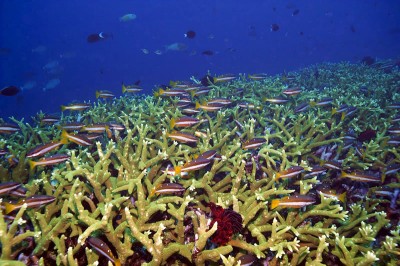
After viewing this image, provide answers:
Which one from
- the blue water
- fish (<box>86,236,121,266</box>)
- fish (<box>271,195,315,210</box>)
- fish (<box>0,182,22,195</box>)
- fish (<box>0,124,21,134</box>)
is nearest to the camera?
fish (<box>86,236,121,266</box>)

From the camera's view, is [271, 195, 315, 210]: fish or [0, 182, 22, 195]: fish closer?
[271, 195, 315, 210]: fish

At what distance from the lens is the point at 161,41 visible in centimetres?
11312

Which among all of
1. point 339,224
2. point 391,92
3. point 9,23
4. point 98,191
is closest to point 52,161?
point 98,191

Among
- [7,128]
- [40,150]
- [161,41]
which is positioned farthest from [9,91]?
[161,41]

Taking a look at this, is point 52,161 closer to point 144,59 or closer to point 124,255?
point 124,255

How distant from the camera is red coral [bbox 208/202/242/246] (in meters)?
2.95

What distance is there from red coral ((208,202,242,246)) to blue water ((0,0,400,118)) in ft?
167

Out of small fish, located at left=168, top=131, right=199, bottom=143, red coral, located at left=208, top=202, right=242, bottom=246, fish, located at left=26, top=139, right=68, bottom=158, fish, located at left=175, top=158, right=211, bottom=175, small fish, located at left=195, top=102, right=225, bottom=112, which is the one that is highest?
small fish, located at left=195, top=102, right=225, bottom=112

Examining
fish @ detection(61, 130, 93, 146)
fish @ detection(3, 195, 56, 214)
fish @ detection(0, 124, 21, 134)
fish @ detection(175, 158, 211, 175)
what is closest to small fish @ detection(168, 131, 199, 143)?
fish @ detection(175, 158, 211, 175)

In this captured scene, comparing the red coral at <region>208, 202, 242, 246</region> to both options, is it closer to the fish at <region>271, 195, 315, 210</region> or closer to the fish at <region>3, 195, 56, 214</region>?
the fish at <region>271, 195, 315, 210</region>

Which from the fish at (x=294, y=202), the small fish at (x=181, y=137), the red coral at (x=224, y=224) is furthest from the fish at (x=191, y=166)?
the fish at (x=294, y=202)

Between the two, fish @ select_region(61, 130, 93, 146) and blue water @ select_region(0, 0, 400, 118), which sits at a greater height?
blue water @ select_region(0, 0, 400, 118)

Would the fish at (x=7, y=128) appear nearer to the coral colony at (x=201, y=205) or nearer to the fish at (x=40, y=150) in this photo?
the coral colony at (x=201, y=205)

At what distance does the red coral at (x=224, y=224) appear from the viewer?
116 inches
